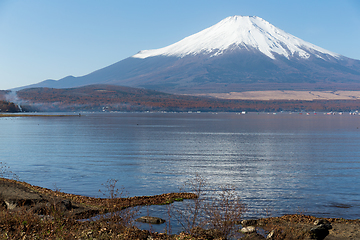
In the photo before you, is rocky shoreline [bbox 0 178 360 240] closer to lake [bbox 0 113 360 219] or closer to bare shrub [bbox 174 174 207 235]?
bare shrub [bbox 174 174 207 235]

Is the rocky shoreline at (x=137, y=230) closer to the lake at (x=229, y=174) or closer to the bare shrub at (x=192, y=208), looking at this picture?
the bare shrub at (x=192, y=208)

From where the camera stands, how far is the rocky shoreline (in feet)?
48.8

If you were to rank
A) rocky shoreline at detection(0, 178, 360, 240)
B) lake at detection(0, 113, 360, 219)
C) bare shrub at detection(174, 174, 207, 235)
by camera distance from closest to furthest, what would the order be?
rocky shoreline at detection(0, 178, 360, 240)
bare shrub at detection(174, 174, 207, 235)
lake at detection(0, 113, 360, 219)

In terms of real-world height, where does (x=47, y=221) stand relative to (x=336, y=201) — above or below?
above

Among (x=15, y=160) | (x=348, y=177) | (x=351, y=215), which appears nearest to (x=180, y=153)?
(x=15, y=160)

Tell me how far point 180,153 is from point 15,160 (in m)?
19.0

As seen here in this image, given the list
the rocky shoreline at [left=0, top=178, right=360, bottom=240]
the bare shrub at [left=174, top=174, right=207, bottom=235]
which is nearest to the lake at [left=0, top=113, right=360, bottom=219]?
the bare shrub at [left=174, top=174, right=207, bottom=235]

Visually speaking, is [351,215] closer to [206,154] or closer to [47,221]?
[47,221]

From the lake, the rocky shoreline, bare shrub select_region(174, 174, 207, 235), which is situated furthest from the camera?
the lake

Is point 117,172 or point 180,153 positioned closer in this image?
point 117,172

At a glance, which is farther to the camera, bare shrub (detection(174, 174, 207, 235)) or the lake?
the lake

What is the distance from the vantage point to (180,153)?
160 feet

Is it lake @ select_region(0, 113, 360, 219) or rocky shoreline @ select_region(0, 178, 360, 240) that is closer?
rocky shoreline @ select_region(0, 178, 360, 240)

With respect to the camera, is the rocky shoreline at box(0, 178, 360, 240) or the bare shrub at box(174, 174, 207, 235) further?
the bare shrub at box(174, 174, 207, 235)
